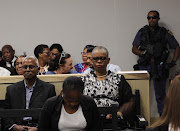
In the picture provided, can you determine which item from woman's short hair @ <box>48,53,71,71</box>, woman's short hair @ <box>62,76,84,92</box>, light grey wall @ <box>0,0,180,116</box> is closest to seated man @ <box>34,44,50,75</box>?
woman's short hair @ <box>48,53,71,71</box>

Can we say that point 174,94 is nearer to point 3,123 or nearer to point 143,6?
point 3,123

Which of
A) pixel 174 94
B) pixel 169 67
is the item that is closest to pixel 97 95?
pixel 174 94

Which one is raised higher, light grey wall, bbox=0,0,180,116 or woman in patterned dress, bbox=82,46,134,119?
light grey wall, bbox=0,0,180,116

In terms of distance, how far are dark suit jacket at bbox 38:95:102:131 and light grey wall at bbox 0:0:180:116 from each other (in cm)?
416

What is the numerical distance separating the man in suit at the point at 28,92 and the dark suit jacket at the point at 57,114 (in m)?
0.97

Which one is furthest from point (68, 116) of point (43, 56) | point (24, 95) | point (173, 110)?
point (43, 56)

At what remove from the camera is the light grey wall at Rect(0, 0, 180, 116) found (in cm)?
720

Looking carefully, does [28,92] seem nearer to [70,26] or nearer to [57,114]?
[57,114]

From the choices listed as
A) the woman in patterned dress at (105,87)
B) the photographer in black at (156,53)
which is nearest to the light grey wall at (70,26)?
the photographer in black at (156,53)

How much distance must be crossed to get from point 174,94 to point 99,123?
103 cm

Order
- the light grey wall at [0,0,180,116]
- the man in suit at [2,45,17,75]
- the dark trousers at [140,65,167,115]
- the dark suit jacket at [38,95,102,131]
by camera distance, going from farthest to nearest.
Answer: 1. the light grey wall at [0,0,180,116]
2. the dark trousers at [140,65,167,115]
3. the man in suit at [2,45,17,75]
4. the dark suit jacket at [38,95,102,131]

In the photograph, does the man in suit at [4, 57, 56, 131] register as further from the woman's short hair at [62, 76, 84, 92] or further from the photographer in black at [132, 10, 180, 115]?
the photographer in black at [132, 10, 180, 115]

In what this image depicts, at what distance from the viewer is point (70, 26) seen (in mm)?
7250

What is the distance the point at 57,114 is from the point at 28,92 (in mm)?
1240
